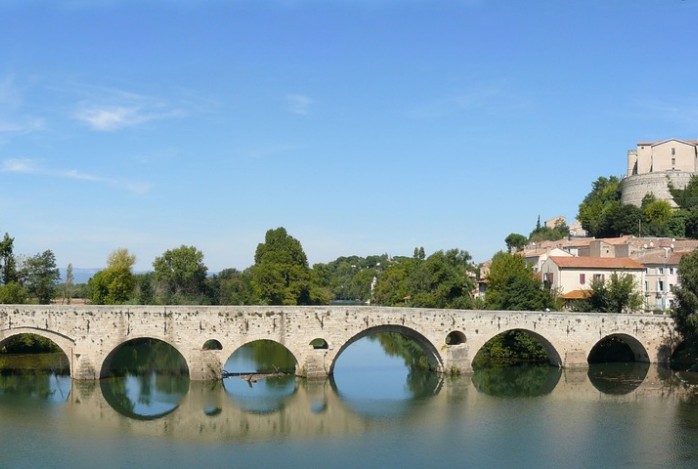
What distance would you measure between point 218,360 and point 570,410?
48.1ft

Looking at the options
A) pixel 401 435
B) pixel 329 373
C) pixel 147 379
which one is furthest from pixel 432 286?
pixel 401 435

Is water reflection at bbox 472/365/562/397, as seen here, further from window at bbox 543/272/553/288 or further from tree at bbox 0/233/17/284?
tree at bbox 0/233/17/284

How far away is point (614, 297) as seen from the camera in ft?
134

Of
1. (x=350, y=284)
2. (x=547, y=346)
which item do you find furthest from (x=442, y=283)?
(x=350, y=284)

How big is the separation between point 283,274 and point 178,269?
9.83m

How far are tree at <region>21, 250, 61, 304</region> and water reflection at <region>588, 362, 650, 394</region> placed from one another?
1335 inches

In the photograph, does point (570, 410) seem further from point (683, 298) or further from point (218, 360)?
point (218, 360)

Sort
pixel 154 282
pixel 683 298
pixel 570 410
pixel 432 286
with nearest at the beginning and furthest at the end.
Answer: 1. pixel 570 410
2. pixel 683 298
3. pixel 432 286
4. pixel 154 282

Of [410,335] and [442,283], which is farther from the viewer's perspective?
[442,283]

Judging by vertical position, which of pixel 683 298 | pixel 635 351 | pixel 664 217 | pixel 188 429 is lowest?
pixel 188 429

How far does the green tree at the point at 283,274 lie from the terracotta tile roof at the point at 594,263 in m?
19.1

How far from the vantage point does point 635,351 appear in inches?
1490

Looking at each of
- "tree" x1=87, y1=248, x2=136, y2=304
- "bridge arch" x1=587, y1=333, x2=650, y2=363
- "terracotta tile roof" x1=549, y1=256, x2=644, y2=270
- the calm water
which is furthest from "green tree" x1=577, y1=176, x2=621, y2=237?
"tree" x1=87, y1=248, x2=136, y2=304

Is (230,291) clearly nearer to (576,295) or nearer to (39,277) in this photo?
(39,277)
